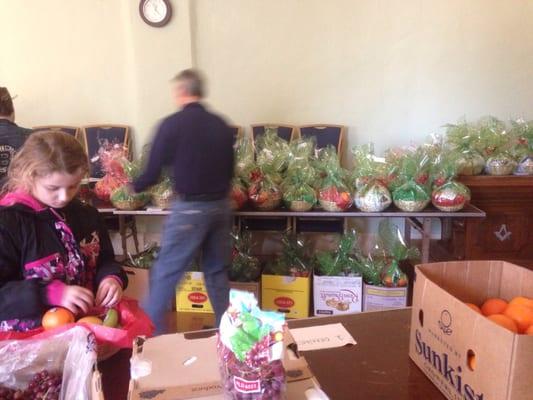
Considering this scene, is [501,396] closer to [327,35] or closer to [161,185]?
[161,185]

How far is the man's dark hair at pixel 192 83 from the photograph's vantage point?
2.07 metres

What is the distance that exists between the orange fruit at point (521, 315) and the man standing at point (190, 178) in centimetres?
144

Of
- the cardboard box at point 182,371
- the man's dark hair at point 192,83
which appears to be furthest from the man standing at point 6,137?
the cardboard box at point 182,371

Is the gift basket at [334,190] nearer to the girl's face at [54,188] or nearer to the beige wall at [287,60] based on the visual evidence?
the beige wall at [287,60]

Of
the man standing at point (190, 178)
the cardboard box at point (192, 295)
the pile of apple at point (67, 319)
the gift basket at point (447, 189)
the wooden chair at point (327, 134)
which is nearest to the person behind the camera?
the pile of apple at point (67, 319)

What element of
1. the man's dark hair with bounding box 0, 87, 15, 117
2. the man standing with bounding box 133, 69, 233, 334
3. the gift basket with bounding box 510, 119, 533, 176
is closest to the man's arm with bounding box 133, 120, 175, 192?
the man standing with bounding box 133, 69, 233, 334

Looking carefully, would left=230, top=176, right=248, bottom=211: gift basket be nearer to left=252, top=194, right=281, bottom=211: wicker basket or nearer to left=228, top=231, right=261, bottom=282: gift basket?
left=252, top=194, right=281, bottom=211: wicker basket

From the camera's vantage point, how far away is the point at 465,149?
3.12 m

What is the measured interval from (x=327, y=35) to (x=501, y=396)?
3335 millimetres

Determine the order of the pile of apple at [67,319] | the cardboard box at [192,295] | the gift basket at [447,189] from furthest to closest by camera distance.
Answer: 1. the cardboard box at [192,295]
2. the gift basket at [447,189]
3. the pile of apple at [67,319]

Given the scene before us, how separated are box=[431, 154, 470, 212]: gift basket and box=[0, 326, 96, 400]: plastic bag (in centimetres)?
214

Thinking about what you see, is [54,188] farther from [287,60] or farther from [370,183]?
[287,60]

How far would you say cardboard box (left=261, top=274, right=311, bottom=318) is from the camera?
275 cm

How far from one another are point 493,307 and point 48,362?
78 centimetres
